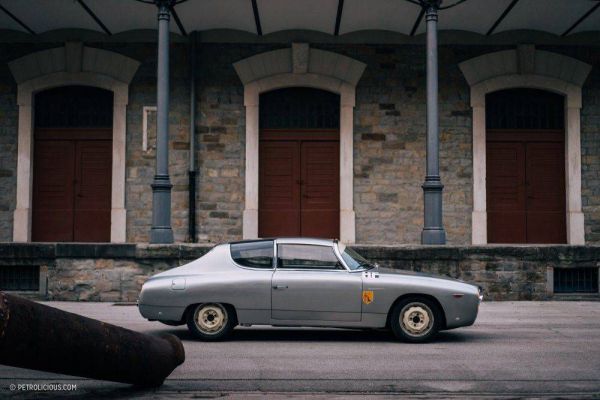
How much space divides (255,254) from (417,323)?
2.10 metres

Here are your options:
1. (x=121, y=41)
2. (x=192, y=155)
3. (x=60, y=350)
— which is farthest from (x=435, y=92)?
(x=60, y=350)

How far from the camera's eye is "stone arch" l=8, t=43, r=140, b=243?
1638cm

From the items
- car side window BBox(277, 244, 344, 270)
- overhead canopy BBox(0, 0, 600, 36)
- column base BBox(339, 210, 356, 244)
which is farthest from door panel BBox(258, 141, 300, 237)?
car side window BBox(277, 244, 344, 270)

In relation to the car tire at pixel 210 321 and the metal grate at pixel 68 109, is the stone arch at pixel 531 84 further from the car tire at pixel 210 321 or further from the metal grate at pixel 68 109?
the car tire at pixel 210 321

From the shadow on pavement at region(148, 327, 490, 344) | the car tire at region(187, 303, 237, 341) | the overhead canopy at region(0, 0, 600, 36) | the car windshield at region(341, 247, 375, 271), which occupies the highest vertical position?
the overhead canopy at region(0, 0, 600, 36)

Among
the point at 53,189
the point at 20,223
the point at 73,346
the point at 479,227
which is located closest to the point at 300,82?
the point at 479,227

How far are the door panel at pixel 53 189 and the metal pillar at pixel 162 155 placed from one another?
4101 mm

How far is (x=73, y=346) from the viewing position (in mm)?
4602

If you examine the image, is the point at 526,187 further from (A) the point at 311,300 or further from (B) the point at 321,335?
(A) the point at 311,300

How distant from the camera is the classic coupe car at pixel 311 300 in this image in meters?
8.53

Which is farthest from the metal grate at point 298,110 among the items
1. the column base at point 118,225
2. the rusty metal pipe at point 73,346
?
the rusty metal pipe at point 73,346

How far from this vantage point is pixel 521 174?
16.9m

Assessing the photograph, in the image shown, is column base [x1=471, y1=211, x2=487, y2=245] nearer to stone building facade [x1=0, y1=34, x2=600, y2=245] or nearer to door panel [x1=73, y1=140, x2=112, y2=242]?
stone building facade [x1=0, y1=34, x2=600, y2=245]

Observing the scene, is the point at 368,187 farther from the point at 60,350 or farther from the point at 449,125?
the point at 60,350
